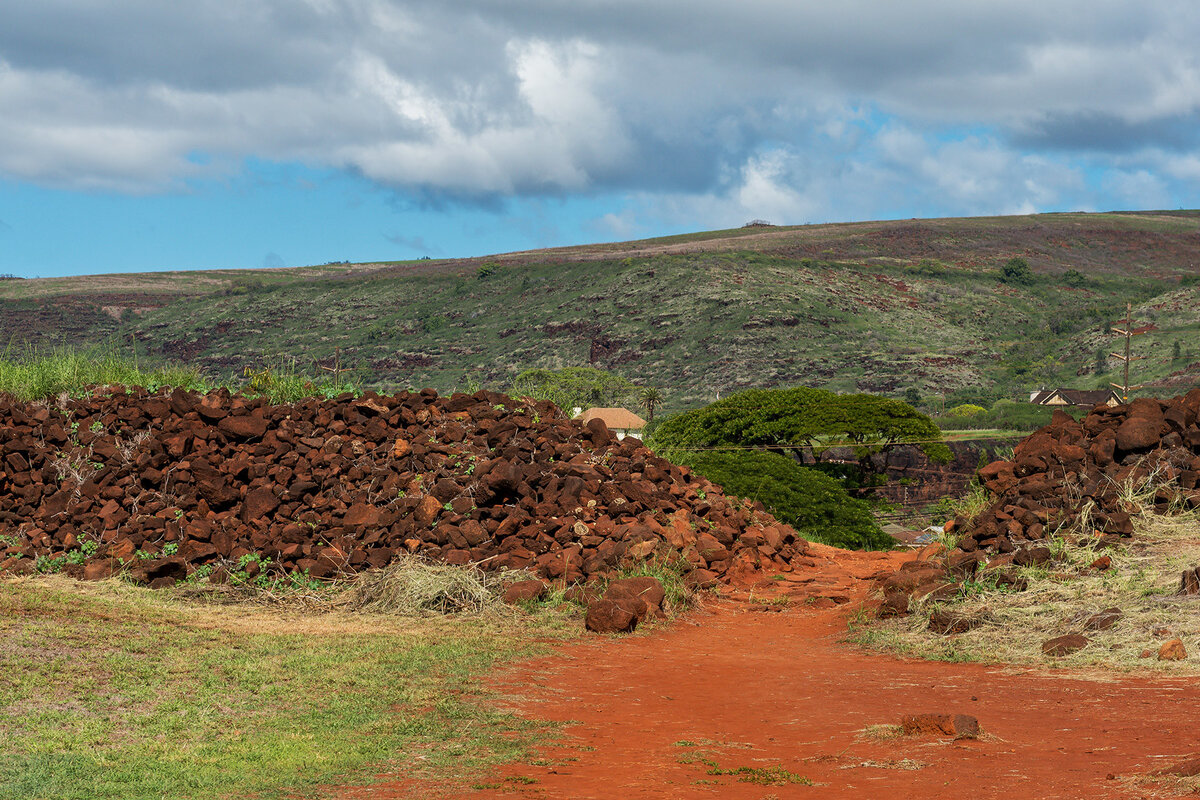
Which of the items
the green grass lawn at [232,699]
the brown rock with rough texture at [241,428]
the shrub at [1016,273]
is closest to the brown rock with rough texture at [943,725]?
the green grass lawn at [232,699]

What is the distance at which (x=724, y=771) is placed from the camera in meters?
5.78

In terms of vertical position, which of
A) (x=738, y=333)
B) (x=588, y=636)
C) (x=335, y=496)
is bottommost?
(x=588, y=636)

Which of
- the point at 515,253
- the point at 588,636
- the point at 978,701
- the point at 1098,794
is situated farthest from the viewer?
the point at 515,253

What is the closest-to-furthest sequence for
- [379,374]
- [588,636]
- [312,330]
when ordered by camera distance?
[588,636] → [379,374] → [312,330]

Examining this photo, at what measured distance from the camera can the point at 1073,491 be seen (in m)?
11.4

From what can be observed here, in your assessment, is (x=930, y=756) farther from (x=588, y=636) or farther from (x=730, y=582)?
(x=730, y=582)

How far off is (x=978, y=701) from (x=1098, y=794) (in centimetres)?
235

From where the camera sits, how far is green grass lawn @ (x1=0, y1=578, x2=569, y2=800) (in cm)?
542

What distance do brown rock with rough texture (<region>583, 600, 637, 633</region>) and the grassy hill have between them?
239 feet

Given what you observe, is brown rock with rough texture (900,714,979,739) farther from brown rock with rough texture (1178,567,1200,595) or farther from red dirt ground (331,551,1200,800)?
brown rock with rough texture (1178,567,1200,595)

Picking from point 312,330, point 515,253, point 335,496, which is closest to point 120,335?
point 312,330

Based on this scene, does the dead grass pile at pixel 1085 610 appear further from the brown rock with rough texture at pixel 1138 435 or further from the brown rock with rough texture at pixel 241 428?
the brown rock with rough texture at pixel 241 428

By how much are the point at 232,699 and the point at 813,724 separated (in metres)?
3.84

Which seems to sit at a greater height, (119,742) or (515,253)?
(515,253)
